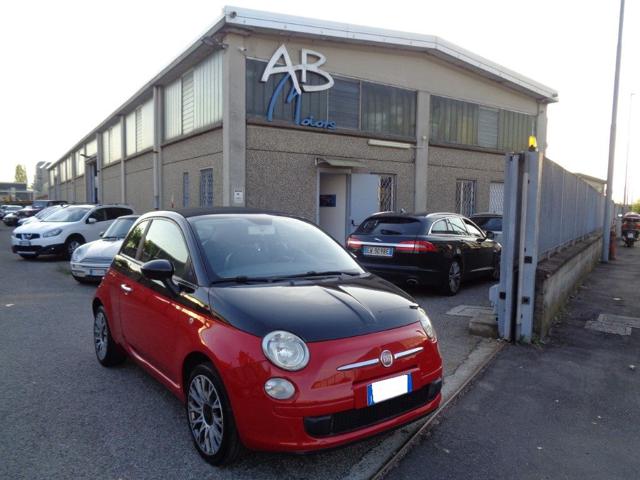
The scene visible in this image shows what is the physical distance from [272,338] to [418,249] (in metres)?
6.01

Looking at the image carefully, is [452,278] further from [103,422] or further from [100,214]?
[100,214]

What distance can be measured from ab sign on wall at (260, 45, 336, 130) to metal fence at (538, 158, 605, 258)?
7581 mm

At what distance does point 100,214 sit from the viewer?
15320mm

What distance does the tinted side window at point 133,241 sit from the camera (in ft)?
Answer: 15.4

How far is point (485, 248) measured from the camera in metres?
10.0

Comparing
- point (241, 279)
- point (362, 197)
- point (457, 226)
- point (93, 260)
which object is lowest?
point (93, 260)

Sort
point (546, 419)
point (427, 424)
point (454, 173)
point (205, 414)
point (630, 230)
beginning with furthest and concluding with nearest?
point (630, 230), point (454, 173), point (546, 419), point (427, 424), point (205, 414)

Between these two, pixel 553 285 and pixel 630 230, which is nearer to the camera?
pixel 553 285

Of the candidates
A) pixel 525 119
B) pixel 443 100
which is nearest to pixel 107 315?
pixel 443 100

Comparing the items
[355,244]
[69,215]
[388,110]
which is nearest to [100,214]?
[69,215]

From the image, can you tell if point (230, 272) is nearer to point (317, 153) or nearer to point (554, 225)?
point (554, 225)

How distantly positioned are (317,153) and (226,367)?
42.1ft

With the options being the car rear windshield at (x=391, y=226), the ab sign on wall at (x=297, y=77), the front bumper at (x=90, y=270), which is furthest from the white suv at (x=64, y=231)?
the car rear windshield at (x=391, y=226)


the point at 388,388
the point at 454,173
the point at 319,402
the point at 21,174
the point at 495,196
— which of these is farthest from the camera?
the point at 21,174
